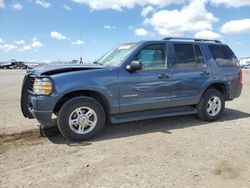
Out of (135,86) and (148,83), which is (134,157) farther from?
(148,83)

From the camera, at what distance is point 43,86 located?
5.25 meters

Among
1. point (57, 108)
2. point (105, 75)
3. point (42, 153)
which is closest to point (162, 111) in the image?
point (105, 75)

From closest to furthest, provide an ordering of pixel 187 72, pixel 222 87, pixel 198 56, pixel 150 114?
1. pixel 150 114
2. pixel 187 72
3. pixel 198 56
4. pixel 222 87

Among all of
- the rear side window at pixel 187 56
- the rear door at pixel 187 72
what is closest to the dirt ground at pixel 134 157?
the rear door at pixel 187 72

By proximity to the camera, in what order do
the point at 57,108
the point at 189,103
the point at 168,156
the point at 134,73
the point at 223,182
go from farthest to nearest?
the point at 189,103, the point at 134,73, the point at 57,108, the point at 168,156, the point at 223,182

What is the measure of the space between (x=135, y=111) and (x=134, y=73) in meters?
0.83

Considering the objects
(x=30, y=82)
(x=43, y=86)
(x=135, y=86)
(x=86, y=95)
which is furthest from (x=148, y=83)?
(x=30, y=82)

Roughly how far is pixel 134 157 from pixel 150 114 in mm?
1835

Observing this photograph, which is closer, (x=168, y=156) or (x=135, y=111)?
(x=168, y=156)

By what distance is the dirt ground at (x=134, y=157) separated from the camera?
388 cm

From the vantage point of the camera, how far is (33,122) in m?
7.01

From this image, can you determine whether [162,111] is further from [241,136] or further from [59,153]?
[59,153]

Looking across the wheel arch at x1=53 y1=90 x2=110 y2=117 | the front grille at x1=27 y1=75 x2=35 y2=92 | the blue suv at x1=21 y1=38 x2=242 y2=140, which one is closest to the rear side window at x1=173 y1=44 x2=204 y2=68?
the blue suv at x1=21 y1=38 x2=242 y2=140

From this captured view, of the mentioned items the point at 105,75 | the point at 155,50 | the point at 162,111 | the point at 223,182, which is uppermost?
the point at 155,50
